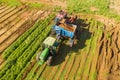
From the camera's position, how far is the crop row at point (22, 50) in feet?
61.1

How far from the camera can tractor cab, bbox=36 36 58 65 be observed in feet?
63.9

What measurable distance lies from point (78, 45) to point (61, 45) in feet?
6.20

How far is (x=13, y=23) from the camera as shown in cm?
2528

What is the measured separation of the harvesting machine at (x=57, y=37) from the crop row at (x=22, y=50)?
1236mm

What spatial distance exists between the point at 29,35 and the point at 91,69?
7.72 m

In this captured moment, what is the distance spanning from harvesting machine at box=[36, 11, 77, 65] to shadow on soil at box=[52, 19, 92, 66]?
1.85ft

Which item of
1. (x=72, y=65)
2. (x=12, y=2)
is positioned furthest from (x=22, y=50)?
(x=12, y=2)

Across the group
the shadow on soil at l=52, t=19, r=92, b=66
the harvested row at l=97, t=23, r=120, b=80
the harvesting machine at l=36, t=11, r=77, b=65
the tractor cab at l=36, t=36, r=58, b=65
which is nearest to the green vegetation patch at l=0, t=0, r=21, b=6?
the harvesting machine at l=36, t=11, r=77, b=65

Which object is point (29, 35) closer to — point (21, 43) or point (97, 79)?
point (21, 43)

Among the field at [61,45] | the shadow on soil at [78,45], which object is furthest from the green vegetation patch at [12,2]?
the shadow on soil at [78,45]

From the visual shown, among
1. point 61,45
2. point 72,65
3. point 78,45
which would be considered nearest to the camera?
point 72,65

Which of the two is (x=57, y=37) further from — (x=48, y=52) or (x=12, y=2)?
(x=12, y=2)

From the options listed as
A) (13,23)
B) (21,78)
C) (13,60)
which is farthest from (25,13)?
(21,78)

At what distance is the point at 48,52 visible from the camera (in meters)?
19.8
